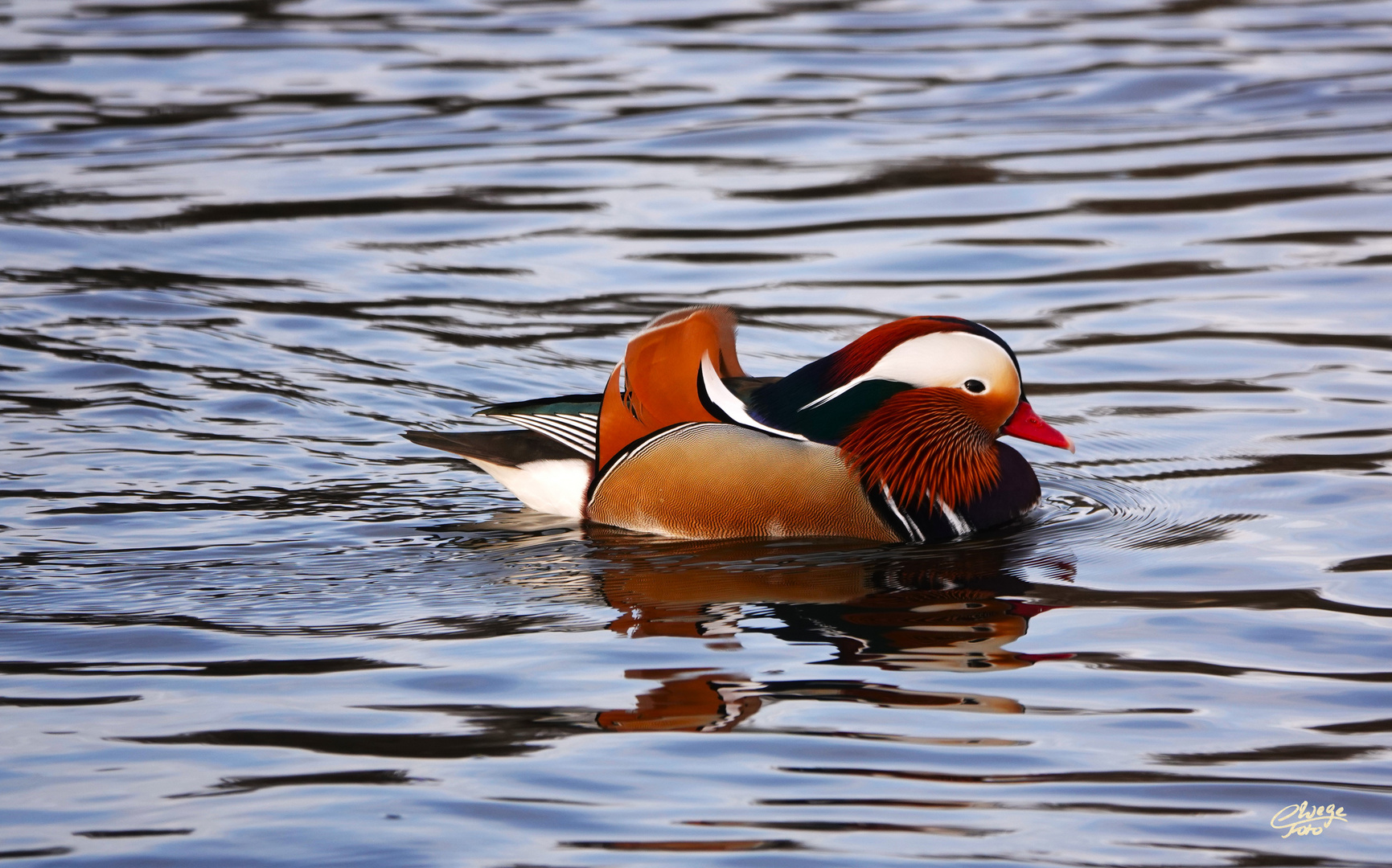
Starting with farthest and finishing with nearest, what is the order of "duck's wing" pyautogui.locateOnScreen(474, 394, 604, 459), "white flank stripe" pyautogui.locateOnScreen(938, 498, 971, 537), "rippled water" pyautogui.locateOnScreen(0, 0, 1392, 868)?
"duck's wing" pyautogui.locateOnScreen(474, 394, 604, 459)
"white flank stripe" pyautogui.locateOnScreen(938, 498, 971, 537)
"rippled water" pyautogui.locateOnScreen(0, 0, 1392, 868)

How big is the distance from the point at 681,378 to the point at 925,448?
0.89m

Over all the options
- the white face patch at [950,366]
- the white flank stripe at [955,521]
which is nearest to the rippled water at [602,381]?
the white flank stripe at [955,521]

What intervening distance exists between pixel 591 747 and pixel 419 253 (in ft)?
23.0

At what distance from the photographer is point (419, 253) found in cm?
1142

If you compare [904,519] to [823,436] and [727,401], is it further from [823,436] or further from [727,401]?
[727,401]

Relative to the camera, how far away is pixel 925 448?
6.74 metres

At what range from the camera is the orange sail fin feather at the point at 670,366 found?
6.79m

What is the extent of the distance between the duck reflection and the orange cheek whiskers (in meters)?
0.24

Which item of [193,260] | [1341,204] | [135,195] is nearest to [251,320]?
[193,260]

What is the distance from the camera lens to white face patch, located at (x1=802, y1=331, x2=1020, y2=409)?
6688 millimetres

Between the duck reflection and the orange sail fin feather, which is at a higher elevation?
the orange sail fin feather
